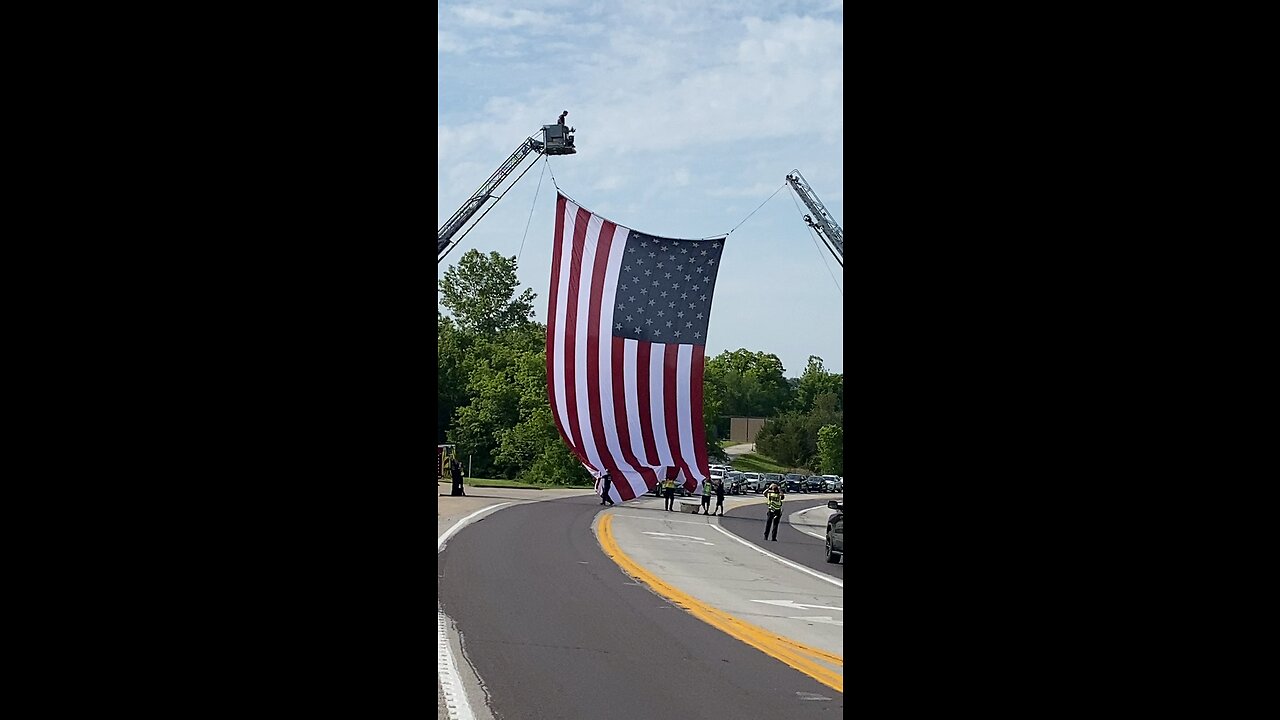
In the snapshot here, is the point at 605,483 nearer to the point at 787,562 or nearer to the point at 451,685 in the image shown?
the point at 451,685

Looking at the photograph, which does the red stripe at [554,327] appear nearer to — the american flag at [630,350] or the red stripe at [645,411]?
the american flag at [630,350]

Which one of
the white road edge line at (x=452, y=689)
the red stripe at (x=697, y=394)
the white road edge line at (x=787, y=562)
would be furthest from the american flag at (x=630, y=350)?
the white road edge line at (x=787, y=562)

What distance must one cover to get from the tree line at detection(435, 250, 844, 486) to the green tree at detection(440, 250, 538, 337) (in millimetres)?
56

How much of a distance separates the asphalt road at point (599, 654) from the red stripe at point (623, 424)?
159 centimetres

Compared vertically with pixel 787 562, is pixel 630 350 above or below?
above

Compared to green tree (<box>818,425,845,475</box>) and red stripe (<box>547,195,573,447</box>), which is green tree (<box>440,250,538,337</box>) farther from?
red stripe (<box>547,195,573,447</box>)

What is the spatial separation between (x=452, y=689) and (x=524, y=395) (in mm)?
37461

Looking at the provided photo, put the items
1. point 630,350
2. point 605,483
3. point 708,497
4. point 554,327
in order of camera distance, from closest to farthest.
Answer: point 605,483
point 554,327
point 630,350
point 708,497

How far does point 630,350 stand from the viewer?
23.5ft

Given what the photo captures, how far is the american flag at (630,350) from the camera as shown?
609 centimetres

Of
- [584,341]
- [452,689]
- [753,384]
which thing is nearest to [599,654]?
[452,689]
